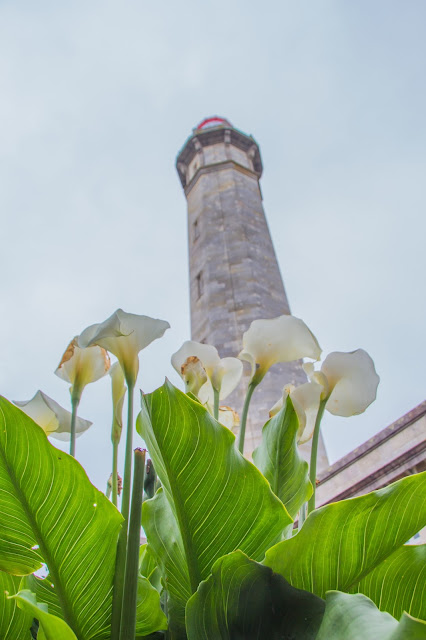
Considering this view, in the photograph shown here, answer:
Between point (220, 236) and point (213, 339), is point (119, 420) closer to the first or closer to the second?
point (213, 339)

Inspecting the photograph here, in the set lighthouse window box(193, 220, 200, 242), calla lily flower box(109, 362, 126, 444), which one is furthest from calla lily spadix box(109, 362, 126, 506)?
lighthouse window box(193, 220, 200, 242)

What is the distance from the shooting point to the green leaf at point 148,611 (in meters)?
0.47

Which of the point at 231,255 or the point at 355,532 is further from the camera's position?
the point at 231,255

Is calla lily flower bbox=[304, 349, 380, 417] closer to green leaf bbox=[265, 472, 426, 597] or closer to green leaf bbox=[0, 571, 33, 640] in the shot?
green leaf bbox=[265, 472, 426, 597]

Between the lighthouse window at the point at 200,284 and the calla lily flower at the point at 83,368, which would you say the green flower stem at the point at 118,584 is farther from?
the lighthouse window at the point at 200,284

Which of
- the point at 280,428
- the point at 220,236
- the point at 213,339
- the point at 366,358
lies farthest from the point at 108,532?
the point at 220,236

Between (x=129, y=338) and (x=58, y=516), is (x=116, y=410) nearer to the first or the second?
(x=129, y=338)

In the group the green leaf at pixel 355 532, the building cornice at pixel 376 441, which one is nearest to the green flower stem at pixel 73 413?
the green leaf at pixel 355 532

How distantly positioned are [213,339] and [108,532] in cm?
590

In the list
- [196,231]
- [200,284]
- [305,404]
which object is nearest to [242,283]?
[200,284]

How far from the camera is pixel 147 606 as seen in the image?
47 cm

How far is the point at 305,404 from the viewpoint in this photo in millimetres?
688

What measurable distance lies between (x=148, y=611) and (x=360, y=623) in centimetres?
24

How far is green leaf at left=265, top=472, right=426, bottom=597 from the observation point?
412 millimetres
